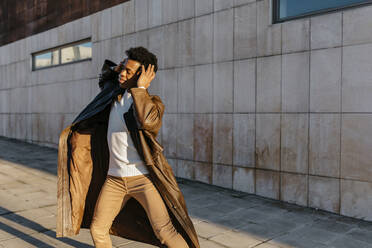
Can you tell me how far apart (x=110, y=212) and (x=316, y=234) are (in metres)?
3.06

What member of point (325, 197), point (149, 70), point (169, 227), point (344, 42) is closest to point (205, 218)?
point (325, 197)

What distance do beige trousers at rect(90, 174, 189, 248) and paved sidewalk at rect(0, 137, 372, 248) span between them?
1.31 meters

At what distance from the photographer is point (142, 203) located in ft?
9.64

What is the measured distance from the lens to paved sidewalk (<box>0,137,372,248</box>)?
432 centimetres

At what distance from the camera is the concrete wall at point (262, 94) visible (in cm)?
536

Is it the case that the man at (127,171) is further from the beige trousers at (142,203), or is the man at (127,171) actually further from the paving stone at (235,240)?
the paving stone at (235,240)

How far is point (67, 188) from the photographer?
3174 millimetres

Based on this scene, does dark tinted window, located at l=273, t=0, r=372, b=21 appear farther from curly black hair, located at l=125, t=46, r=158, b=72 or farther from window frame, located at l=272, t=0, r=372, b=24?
A: curly black hair, located at l=125, t=46, r=158, b=72

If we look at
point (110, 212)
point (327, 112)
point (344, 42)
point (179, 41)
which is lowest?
point (110, 212)

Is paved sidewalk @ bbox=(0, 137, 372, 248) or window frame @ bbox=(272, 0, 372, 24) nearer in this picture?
paved sidewalk @ bbox=(0, 137, 372, 248)

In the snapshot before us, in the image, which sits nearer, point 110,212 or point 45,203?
point 110,212

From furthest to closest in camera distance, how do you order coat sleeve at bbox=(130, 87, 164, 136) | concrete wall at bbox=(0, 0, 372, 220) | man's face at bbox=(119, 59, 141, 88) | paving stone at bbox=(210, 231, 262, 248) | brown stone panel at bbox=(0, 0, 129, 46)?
brown stone panel at bbox=(0, 0, 129, 46), concrete wall at bbox=(0, 0, 372, 220), paving stone at bbox=(210, 231, 262, 248), man's face at bbox=(119, 59, 141, 88), coat sleeve at bbox=(130, 87, 164, 136)

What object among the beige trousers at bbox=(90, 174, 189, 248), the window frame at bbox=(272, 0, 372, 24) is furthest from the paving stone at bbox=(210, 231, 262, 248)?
the window frame at bbox=(272, 0, 372, 24)

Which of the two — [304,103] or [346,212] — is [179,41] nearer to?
[304,103]
